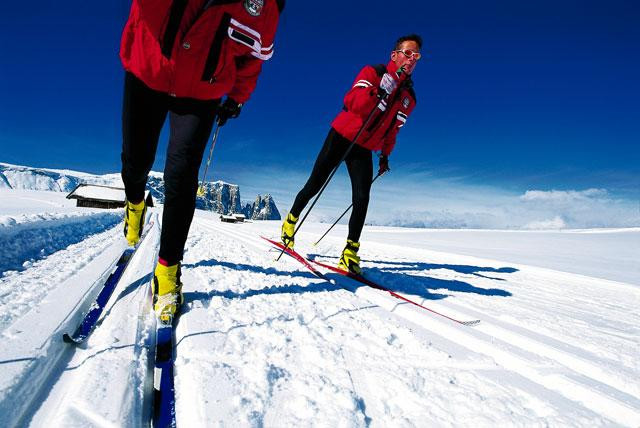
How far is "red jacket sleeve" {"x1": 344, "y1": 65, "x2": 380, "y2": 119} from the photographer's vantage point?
3.80 m

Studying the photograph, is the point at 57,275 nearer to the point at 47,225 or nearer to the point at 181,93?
the point at 181,93

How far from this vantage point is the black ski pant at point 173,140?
1914mm

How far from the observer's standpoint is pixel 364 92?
382cm

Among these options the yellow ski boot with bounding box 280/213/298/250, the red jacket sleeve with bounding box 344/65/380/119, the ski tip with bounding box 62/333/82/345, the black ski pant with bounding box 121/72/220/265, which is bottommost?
the ski tip with bounding box 62/333/82/345

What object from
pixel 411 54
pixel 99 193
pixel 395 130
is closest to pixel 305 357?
pixel 395 130

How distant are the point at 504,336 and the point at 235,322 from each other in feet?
4.79

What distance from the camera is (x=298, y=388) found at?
1.08 m

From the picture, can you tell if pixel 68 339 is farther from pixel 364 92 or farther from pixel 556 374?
pixel 364 92

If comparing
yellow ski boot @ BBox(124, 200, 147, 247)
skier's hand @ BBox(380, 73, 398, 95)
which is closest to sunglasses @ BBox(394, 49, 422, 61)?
skier's hand @ BBox(380, 73, 398, 95)

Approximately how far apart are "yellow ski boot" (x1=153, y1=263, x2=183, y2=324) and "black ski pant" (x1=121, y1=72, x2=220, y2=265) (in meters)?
0.07

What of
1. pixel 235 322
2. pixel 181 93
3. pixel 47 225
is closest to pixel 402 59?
pixel 181 93

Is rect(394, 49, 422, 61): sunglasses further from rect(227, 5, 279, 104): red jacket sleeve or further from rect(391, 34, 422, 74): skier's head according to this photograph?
rect(227, 5, 279, 104): red jacket sleeve

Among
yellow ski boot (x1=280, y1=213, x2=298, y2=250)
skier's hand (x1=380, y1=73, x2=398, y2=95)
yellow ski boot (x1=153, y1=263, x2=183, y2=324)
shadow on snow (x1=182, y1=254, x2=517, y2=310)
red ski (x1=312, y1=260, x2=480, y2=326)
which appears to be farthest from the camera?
yellow ski boot (x1=280, y1=213, x2=298, y2=250)

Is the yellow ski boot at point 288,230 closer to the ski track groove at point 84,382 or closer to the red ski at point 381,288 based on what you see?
the red ski at point 381,288
